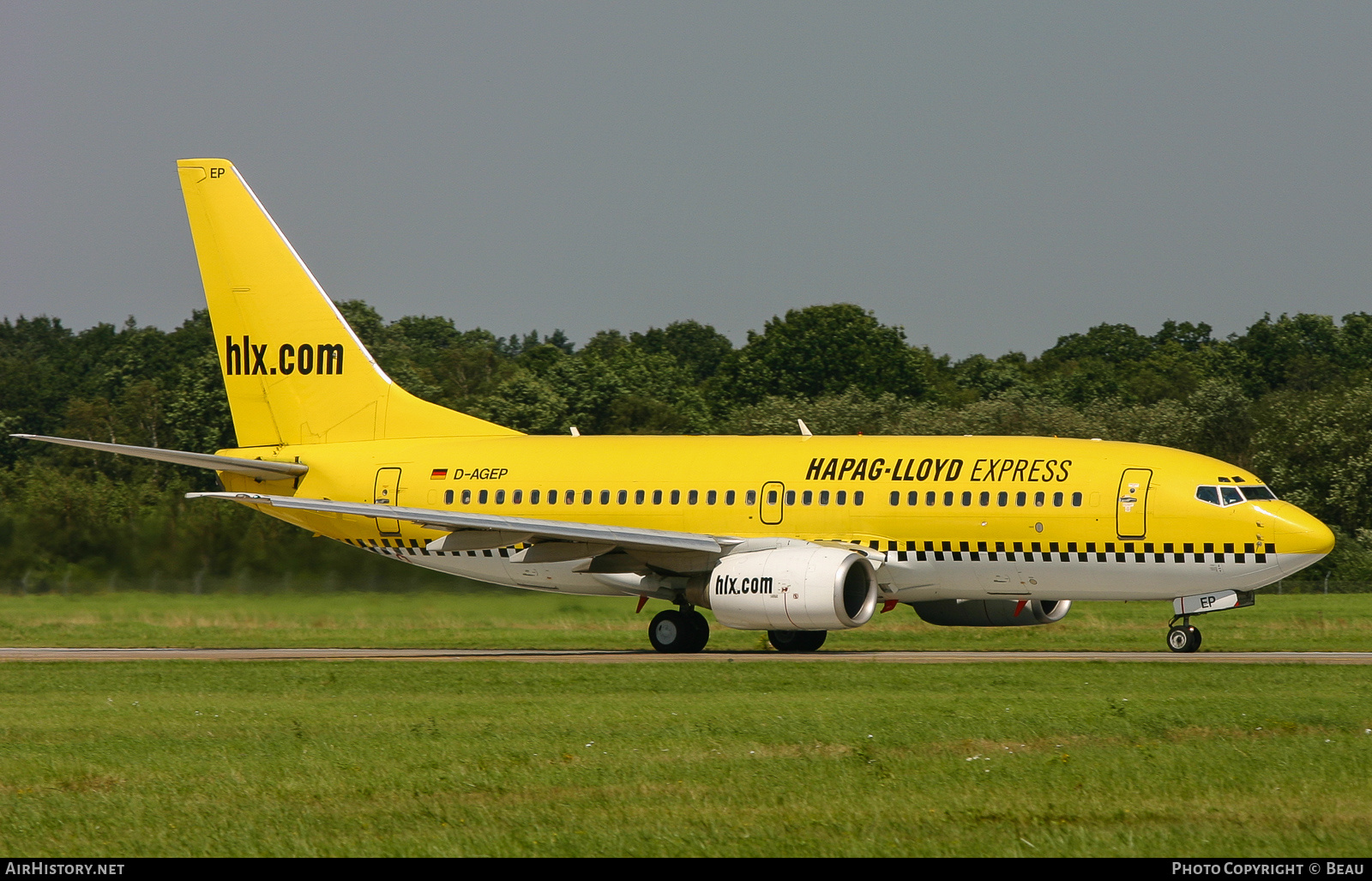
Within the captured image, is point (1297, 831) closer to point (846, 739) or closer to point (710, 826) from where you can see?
point (710, 826)

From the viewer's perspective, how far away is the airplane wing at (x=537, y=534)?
31531mm

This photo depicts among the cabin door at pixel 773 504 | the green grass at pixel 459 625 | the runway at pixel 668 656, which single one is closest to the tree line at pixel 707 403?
the green grass at pixel 459 625

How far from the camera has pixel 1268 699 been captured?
68.4ft

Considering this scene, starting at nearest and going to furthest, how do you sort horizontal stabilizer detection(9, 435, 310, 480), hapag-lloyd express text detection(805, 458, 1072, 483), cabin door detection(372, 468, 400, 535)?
hapag-lloyd express text detection(805, 458, 1072, 483) < horizontal stabilizer detection(9, 435, 310, 480) < cabin door detection(372, 468, 400, 535)

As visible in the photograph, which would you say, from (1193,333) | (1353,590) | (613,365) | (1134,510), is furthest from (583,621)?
(1193,333)

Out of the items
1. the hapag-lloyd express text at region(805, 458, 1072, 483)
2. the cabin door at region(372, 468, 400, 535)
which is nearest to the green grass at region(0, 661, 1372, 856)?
the hapag-lloyd express text at region(805, 458, 1072, 483)

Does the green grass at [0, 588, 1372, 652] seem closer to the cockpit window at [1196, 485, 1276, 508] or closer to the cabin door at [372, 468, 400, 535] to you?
the cabin door at [372, 468, 400, 535]

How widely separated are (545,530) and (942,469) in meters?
7.48

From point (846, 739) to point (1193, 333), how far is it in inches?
4916

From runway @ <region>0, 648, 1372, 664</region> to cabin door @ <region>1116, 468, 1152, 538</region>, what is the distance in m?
2.17

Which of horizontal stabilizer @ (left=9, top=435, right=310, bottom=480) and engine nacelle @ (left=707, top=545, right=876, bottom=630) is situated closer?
engine nacelle @ (left=707, top=545, right=876, bottom=630)

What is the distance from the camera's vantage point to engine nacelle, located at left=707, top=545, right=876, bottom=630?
98.4ft

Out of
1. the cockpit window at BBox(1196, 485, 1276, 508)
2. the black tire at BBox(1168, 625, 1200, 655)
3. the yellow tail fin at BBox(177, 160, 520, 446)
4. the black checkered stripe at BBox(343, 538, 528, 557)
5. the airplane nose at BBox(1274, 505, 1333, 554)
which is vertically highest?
the yellow tail fin at BBox(177, 160, 520, 446)

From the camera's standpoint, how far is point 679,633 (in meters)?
32.8
